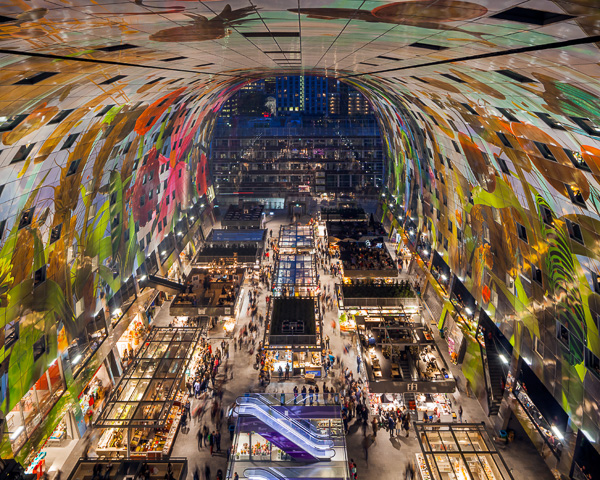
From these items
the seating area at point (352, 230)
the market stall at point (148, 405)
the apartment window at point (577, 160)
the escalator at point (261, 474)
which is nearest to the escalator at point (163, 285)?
the market stall at point (148, 405)

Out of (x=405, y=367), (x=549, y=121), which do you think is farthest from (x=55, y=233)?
(x=549, y=121)

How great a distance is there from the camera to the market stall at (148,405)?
59.6ft

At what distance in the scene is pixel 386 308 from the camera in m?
29.2

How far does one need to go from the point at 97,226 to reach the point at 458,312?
22047mm

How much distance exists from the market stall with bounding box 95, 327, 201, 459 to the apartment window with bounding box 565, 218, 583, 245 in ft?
57.3

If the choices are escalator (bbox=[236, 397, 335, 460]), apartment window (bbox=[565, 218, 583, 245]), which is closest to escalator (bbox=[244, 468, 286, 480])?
escalator (bbox=[236, 397, 335, 460])

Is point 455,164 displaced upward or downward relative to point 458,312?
upward

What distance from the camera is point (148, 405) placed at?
19453 millimetres

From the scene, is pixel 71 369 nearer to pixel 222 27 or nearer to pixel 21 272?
pixel 21 272

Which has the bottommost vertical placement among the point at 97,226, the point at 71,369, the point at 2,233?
the point at 71,369

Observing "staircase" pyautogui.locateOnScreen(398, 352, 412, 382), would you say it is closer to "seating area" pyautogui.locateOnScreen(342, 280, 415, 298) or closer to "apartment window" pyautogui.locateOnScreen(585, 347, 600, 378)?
"seating area" pyautogui.locateOnScreen(342, 280, 415, 298)

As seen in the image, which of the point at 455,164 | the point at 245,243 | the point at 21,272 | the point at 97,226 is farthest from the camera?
the point at 245,243

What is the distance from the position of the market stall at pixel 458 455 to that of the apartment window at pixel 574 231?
→ 8655 mm

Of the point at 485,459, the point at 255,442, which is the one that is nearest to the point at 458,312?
the point at 485,459
